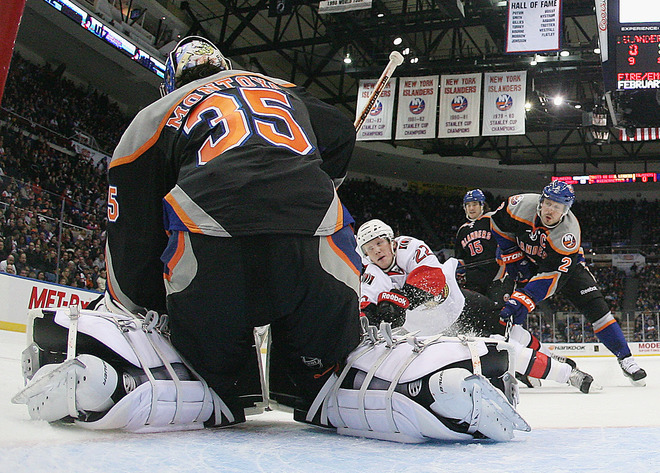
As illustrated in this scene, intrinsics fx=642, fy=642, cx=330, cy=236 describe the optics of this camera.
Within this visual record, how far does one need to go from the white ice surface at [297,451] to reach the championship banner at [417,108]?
8.68 meters

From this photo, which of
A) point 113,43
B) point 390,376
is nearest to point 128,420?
point 390,376

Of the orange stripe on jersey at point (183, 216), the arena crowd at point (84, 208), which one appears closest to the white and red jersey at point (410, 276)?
the orange stripe on jersey at point (183, 216)

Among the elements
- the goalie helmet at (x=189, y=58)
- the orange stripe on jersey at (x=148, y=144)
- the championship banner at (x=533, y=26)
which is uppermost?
the championship banner at (x=533, y=26)

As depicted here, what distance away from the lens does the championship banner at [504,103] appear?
9.65 metres

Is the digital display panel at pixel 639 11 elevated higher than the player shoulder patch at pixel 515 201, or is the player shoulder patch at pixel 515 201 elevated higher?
the digital display panel at pixel 639 11

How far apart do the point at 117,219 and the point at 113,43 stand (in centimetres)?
944

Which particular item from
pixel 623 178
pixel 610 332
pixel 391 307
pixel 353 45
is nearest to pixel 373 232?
pixel 391 307

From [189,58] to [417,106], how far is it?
28.4 ft

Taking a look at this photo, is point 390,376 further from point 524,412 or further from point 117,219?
point 524,412

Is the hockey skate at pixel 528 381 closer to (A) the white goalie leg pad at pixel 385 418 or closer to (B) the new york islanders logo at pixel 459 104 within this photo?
(A) the white goalie leg pad at pixel 385 418

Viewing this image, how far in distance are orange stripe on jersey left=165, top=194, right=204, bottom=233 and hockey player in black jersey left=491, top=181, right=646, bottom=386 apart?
2781 mm

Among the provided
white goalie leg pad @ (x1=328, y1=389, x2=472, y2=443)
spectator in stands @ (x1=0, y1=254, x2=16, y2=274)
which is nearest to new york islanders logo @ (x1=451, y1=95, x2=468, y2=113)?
spectator in stands @ (x1=0, y1=254, x2=16, y2=274)

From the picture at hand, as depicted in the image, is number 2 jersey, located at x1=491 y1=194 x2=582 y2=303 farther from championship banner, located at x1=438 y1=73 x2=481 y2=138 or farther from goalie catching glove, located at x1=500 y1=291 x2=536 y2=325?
championship banner, located at x1=438 y1=73 x2=481 y2=138

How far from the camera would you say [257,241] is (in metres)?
1.22
